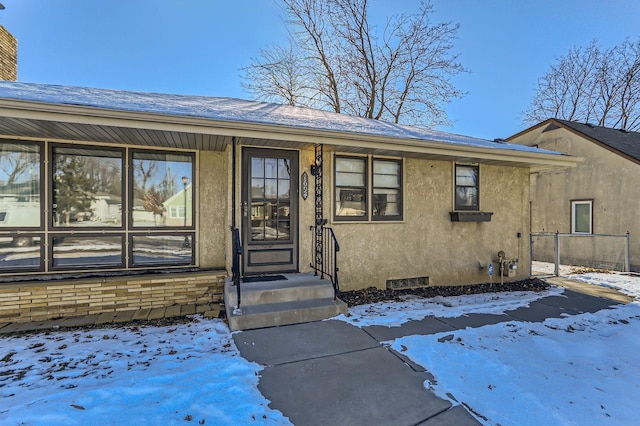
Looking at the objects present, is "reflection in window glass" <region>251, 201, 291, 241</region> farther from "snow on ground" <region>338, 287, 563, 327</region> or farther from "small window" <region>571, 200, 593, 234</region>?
"small window" <region>571, 200, 593, 234</region>

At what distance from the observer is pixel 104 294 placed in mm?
4328

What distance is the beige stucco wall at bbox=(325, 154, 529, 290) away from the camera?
546 centimetres

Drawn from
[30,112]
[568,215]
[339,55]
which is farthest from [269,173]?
[339,55]

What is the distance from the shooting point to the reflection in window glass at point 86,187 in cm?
460

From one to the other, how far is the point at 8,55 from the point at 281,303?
12.2m

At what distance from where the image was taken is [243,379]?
2.62m

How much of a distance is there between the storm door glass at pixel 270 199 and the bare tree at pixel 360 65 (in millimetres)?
10325

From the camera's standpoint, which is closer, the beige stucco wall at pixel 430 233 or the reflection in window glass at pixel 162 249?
the reflection in window glass at pixel 162 249

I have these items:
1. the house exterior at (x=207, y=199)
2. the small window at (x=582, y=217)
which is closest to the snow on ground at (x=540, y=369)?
the house exterior at (x=207, y=199)

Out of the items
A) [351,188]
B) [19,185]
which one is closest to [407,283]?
[351,188]

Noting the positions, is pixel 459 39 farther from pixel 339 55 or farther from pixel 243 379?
pixel 243 379

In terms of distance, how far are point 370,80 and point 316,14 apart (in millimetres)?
3771

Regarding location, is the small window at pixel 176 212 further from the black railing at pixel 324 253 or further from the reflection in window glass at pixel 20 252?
the black railing at pixel 324 253

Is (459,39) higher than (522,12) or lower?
lower
